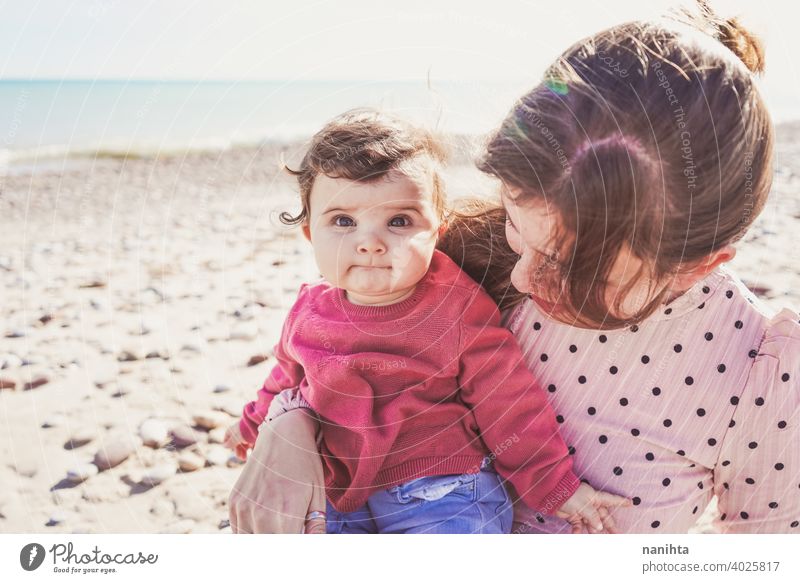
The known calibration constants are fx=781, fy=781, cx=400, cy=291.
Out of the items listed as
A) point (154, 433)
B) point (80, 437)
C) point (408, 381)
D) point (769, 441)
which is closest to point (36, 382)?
point (80, 437)

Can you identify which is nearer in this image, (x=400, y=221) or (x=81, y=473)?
(x=400, y=221)

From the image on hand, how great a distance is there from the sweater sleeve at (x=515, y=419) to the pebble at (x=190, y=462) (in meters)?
0.79

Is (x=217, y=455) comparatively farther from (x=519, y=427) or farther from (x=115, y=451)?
(x=519, y=427)

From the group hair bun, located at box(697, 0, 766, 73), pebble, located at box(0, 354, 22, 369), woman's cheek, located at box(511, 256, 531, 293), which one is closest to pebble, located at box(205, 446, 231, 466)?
pebble, located at box(0, 354, 22, 369)

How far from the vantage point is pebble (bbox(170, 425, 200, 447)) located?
1823mm

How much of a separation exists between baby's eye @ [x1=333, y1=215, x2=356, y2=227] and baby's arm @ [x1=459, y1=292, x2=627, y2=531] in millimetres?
224

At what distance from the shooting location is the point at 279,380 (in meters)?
1.37

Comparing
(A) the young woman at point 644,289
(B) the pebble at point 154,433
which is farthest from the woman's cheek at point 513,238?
A: (B) the pebble at point 154,433

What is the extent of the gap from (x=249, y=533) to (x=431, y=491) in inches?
11.3

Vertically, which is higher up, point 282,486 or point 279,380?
point 279,380

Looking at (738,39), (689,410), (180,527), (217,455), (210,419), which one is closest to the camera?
(738,39)

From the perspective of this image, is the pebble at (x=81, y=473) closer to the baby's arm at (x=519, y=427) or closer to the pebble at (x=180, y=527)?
the pebble at (x=180, y=527)
